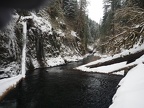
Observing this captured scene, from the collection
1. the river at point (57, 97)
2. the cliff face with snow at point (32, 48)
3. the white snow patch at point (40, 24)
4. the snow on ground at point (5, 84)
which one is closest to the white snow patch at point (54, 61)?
the cliff face with snow at point (32, 48)

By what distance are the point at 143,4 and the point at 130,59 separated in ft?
34.6

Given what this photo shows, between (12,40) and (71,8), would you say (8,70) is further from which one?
(71,8)

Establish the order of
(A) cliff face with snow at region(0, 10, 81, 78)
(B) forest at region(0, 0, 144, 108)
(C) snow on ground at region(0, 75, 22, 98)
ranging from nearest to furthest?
(C) snow on ground at region(0, 75, 22, 98) < (B) forest at region(0, 0, 144, 108) < (A) cliff face with snow at region(0, 10, 81, 78)

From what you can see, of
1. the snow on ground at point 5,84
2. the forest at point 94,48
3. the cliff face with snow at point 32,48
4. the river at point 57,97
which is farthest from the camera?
the cliff face with snow at point 32,48

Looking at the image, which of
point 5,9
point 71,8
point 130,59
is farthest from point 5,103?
point 71,8

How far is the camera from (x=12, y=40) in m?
18.8

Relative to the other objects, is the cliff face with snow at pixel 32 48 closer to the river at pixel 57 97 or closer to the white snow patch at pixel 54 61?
the white snow patch at pixel 54 61

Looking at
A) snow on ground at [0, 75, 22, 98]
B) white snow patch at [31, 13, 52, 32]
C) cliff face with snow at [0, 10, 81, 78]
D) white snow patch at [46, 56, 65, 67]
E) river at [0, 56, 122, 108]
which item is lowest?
river at [0, 56, 122, 108]

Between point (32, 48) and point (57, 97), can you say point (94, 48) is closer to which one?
point (32, 48)

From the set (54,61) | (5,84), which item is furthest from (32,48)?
(5,84)

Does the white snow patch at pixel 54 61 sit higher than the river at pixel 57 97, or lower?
higher

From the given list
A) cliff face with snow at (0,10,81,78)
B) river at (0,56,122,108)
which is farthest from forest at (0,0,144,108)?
river at (0,56,122,108)

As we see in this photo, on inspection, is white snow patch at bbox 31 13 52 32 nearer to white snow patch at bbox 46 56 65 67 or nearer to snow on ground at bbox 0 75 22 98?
white snow patch at bbox 46 56 65 67

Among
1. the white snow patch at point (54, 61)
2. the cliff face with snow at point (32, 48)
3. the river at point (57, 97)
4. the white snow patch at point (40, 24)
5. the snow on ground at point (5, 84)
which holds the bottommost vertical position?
the river at point (57, 97)
